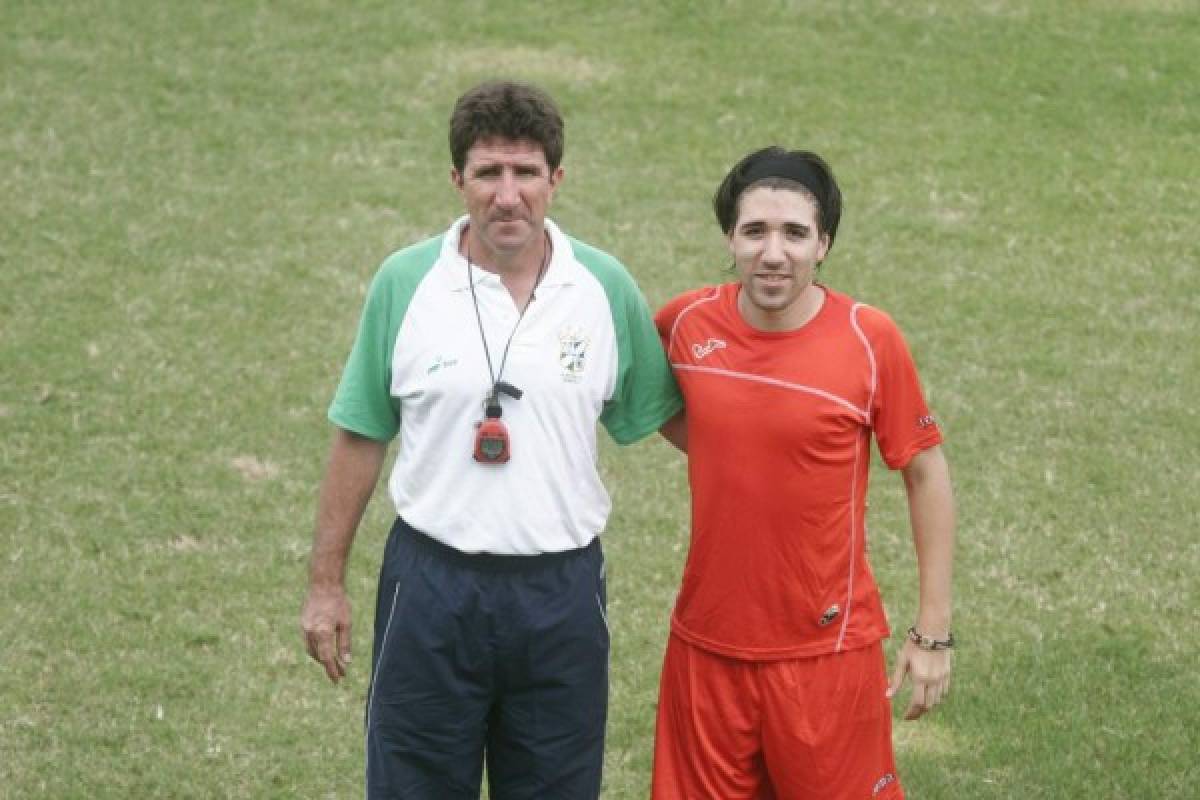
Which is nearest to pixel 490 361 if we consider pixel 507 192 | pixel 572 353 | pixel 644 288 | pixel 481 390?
pixel 481 390

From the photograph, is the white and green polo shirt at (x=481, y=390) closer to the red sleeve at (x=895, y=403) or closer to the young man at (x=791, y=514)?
the young man at (x=791, y=514)

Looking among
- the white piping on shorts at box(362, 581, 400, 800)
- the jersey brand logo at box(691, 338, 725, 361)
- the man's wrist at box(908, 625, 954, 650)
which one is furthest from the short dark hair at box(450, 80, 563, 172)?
the man's wrist at box(908, 625, 954, 650)

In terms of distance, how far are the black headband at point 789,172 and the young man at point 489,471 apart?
440 millimetres

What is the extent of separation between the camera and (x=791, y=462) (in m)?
5.46

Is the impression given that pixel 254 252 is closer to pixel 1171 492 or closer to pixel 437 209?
pixel 437 209

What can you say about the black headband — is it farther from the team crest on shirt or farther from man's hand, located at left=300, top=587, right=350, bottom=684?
man's hand, located at left=300, top=587, right=350, bottom=684

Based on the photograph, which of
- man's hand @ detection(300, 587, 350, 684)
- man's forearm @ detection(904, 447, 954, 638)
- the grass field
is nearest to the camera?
man's forearm @ detection(904, 447, 954, 638)

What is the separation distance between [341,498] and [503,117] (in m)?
1.06

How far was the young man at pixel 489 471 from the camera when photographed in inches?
212

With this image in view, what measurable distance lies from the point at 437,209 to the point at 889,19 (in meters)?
4.41

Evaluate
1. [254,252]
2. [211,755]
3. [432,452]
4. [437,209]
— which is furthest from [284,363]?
[432,452]

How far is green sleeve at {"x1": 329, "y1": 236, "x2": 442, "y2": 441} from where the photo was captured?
545 centimetres

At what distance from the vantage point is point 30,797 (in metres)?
7.17

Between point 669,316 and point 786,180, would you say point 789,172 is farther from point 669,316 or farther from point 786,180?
point 669,316
